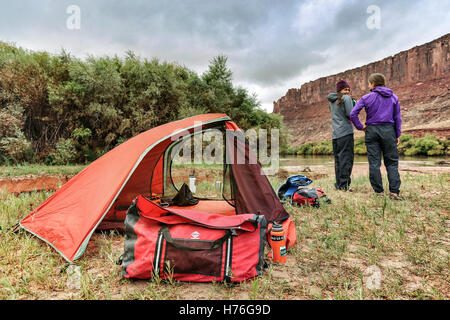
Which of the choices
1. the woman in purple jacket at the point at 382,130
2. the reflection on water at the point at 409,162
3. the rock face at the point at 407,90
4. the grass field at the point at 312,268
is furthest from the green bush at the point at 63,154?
the rock face at the point at 407,90

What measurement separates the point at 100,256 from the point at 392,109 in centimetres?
437

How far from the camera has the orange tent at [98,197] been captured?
1.91 meters

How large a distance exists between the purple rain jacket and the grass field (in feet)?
4.99

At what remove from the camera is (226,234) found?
5.30 ft

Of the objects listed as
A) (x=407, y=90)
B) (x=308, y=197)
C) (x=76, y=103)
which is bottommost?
(x=308, y=197)

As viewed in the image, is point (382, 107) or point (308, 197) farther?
point (382, 107)

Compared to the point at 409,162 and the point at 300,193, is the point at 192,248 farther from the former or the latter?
the point at 409,162

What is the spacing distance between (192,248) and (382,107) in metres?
3.62

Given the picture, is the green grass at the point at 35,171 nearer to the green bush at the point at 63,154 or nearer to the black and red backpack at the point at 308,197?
the green bush at the point at 63,154

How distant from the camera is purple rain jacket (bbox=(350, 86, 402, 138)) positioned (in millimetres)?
3459

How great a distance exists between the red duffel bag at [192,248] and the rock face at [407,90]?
46.4 metres

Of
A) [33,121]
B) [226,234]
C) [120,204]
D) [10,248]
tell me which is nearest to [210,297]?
[226,234]

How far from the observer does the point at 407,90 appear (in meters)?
63.9

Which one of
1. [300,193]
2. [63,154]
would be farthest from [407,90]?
[63,154]
